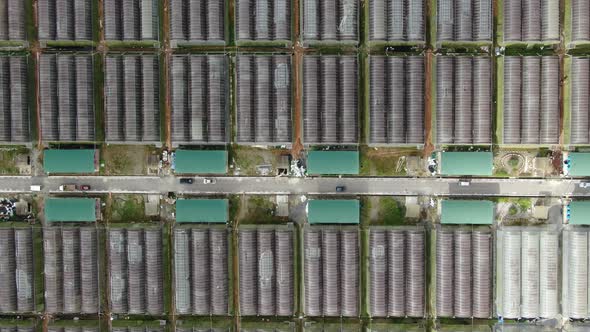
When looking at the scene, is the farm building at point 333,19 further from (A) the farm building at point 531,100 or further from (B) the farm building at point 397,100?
(A) the farm building at point 531,100

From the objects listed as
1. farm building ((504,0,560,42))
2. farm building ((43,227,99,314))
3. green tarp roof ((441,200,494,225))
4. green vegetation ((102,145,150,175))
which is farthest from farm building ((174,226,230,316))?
farm building ((504,0,560,42))

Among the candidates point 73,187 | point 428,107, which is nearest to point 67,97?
point 73,187

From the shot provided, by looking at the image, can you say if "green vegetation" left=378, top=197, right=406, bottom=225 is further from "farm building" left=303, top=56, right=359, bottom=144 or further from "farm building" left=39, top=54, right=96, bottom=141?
"farm building" left=39, top=54, right=96, bottom=141

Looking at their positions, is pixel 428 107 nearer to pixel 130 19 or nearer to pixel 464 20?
pixel 464 20

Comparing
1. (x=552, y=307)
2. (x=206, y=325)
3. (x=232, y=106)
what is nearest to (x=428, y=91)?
(x=232, y=106)

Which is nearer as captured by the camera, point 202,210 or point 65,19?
point 65,19
